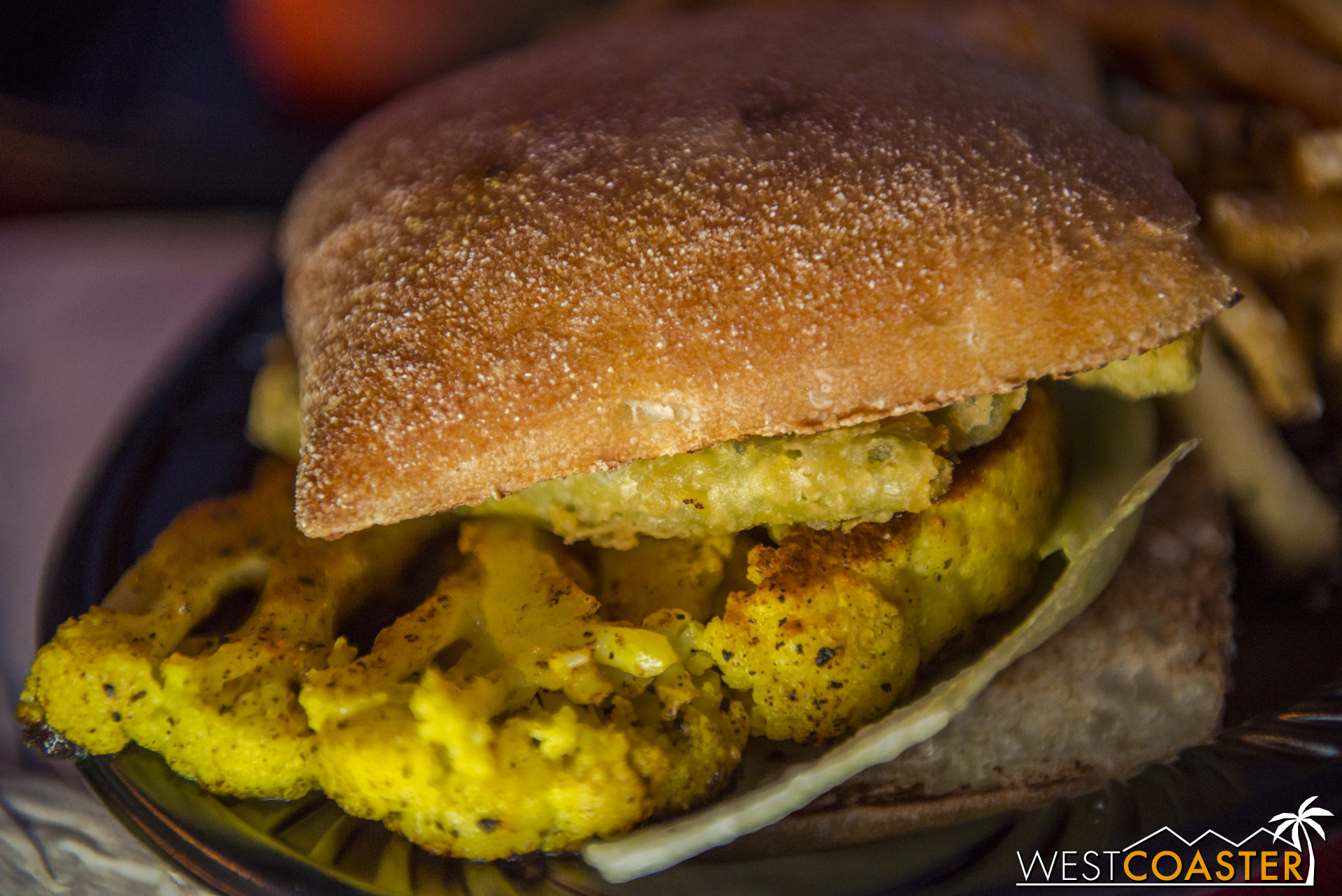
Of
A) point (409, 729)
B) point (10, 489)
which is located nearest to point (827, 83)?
point (409, 729)

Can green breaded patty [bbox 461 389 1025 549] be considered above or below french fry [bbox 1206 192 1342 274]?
below

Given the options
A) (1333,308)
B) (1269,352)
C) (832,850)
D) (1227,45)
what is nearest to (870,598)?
(832,850)

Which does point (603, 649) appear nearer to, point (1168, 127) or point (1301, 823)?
point (1301, 823)

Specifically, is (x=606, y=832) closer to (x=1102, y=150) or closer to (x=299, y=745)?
(x=299, y=745)

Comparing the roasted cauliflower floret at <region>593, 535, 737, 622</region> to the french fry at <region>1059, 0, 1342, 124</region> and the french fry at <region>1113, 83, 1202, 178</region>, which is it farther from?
the french fry at <region>1059, 0, 1342, 124</region>

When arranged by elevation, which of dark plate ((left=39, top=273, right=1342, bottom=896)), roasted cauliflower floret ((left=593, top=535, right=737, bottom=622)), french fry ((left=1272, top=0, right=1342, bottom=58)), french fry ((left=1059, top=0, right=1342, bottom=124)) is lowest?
dark plate ((left=39, top=273, right=1342, bottom=896))

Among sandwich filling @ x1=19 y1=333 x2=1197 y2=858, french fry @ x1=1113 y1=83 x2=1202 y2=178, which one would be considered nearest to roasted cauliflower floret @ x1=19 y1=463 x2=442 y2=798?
sandwich filling @ x1=19 y1=333 x2=1197 y2=858

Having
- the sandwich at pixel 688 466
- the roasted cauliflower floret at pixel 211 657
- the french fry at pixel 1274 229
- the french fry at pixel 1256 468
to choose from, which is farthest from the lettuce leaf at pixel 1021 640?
the roasted cauliflower floret at pixel 211 657

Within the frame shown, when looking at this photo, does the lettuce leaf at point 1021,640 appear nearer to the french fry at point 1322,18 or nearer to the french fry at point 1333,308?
the french fry at point 1333,308
